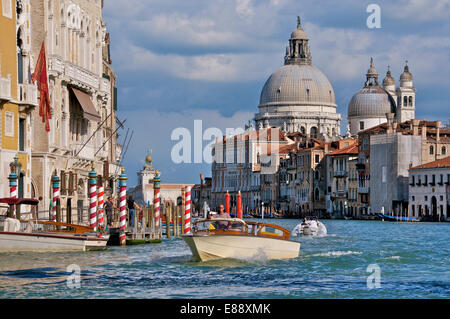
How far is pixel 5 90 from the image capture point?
2495 cm

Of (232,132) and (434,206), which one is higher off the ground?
(232,132)

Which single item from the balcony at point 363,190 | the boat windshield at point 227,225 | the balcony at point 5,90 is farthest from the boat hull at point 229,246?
the balcony at point 363,190

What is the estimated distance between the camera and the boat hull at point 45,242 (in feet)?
70.9

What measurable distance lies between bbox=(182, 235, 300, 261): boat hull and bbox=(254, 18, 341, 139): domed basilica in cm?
11583

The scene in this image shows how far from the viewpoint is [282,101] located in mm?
139500

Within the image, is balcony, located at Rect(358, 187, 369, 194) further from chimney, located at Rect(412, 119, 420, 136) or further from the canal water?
the canal water

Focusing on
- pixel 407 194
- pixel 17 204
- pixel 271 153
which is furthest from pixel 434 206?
pixel 17 204

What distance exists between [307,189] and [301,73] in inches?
1424

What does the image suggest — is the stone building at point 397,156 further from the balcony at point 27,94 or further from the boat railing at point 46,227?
the boat railing at point 46,227

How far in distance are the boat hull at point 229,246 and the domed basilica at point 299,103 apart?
115829 millimetres

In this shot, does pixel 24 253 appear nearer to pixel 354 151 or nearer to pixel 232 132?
pixel 354 151
